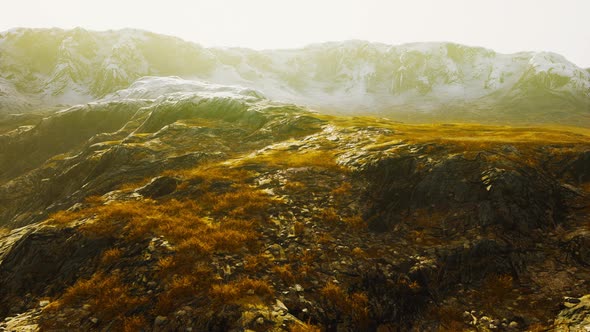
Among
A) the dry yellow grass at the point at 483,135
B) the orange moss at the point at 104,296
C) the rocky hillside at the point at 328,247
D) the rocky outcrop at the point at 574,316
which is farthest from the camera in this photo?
the dry yellow grass at the point at 483,135

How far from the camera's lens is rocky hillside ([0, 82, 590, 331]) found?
12.1 metres

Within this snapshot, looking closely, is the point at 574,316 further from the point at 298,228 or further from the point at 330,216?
the point at 298,228

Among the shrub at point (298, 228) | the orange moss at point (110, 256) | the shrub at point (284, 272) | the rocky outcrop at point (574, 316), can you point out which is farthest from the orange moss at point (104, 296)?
the rocky outcrop at point (574, 316)

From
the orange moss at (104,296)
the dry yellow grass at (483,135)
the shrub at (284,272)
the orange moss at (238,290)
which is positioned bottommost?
the orange moss at (104,296)

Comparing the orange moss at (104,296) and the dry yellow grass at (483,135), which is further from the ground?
the dry yellow grass at (483,135)

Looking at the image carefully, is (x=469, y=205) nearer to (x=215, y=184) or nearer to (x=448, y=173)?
(x=448, y=173)

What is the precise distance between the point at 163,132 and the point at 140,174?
16259 millimetres

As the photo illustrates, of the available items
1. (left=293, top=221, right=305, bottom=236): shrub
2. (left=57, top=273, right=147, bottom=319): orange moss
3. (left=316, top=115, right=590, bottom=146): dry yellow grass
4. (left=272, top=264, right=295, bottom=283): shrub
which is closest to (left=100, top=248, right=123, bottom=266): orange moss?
(left=57, top=273, right=147, bottom=319): orange moss

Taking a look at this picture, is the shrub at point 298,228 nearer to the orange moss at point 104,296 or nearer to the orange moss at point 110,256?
the orange moss at point 104,296

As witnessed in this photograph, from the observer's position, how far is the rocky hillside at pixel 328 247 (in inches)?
478

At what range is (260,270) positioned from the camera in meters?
14.2

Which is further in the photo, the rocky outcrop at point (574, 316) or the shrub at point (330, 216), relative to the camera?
the shrub at point (330, 216)

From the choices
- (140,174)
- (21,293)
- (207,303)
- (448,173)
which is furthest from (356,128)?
(21,293)

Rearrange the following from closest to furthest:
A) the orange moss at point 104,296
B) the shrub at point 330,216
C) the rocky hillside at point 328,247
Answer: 1. the orange moss at point 104,296
2. the rocky hillside at point 328,247
3. the shrub at point 330,216
